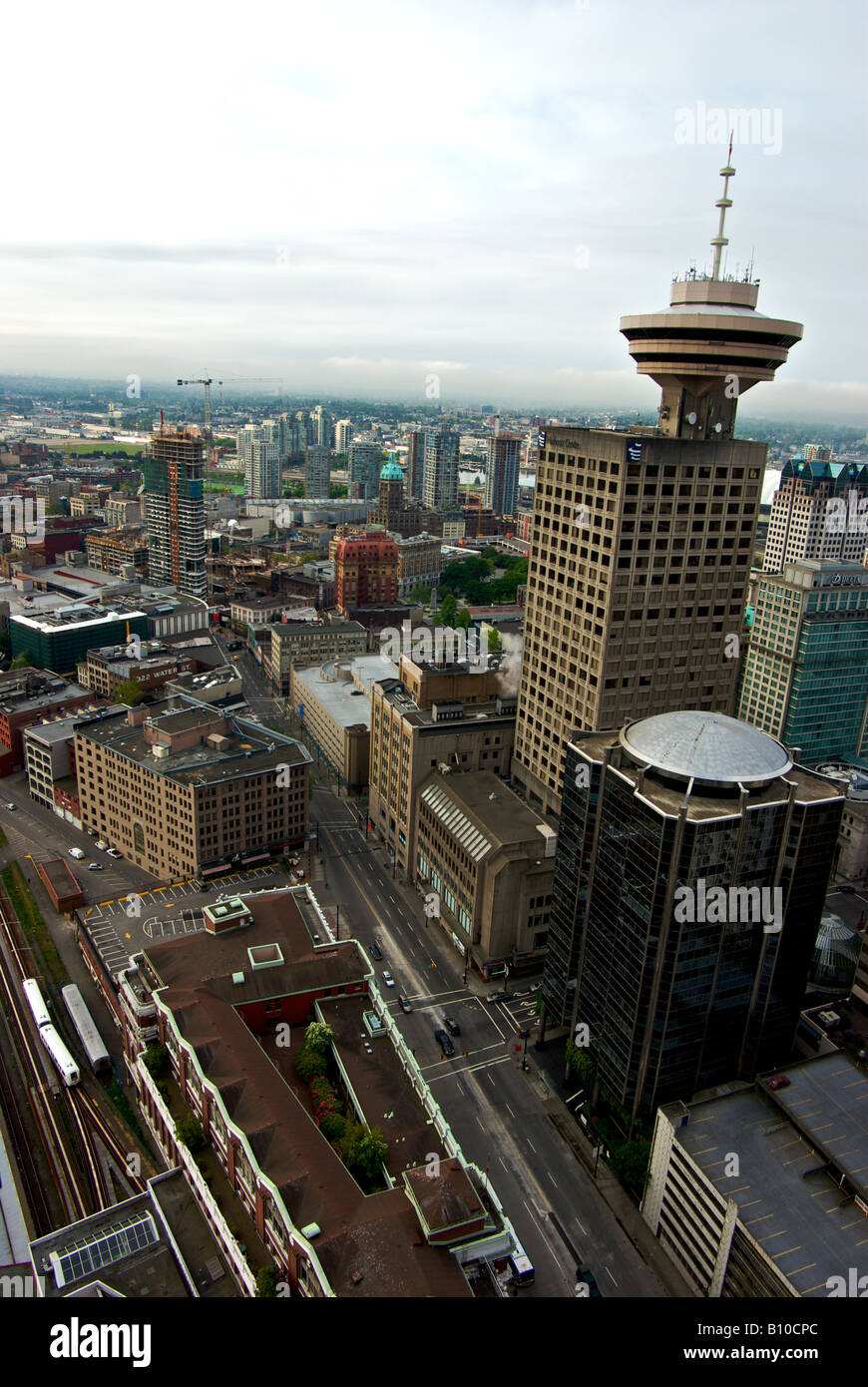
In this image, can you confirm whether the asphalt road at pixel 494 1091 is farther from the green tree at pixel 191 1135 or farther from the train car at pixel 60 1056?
the train car at pixel 60 1056

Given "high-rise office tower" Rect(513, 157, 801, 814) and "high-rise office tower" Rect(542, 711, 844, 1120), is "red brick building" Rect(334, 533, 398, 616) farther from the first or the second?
"high-rise office tower" Rect(542, 711, 844, 1120)

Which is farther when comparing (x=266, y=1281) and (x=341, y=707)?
(x=341, y=707)

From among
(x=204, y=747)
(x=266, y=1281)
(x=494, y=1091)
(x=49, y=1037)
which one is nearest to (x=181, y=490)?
(x=204, y=747)

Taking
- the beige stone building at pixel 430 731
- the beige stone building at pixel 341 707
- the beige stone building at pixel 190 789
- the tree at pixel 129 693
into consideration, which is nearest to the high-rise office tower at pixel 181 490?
the tree at pixel 129 693

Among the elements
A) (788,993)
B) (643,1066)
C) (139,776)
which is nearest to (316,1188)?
(643,1066)

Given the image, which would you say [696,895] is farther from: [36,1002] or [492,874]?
[36,1002]
